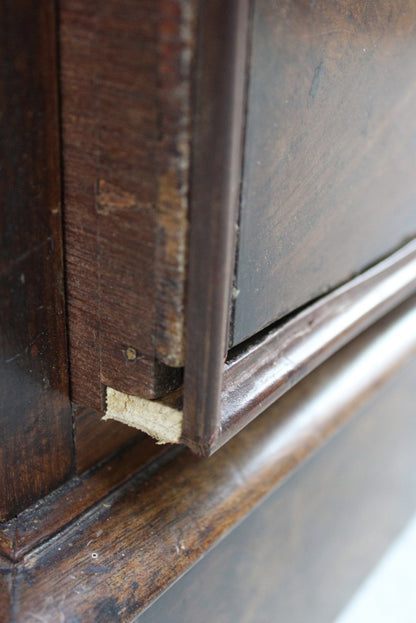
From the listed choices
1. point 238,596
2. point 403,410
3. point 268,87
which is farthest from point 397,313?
point 268,87

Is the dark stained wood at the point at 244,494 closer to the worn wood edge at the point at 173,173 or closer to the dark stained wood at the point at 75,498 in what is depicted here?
the dark stained wood at the point at 75,498

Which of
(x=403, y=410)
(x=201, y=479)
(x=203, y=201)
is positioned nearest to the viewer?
(x=203, y=201)

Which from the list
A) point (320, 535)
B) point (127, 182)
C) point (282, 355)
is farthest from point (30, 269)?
point (320, 535)

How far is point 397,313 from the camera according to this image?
28.2 inches

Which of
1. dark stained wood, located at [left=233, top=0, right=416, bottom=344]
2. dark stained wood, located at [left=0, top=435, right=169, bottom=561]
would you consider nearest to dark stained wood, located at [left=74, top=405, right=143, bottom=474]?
dark stained wood, located at [left=0, top=435, right=169, bottom=561]

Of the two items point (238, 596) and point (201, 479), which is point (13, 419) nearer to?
point (201, 479)

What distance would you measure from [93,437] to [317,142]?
234 millimetres

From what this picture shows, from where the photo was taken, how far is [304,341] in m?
0.43

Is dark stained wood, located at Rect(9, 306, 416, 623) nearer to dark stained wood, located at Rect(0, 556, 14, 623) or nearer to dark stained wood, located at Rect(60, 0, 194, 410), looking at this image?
dark stained wood, located at Rect(0, 556, 14, 623)

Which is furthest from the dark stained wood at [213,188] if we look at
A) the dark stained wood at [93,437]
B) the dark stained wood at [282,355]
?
the dark stained wood at [93,437]

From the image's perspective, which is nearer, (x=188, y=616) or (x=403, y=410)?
(x=188, y=616)

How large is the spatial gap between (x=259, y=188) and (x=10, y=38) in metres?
0.14

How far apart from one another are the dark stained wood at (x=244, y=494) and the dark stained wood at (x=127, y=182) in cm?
11

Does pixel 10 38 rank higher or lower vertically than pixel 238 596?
higher
